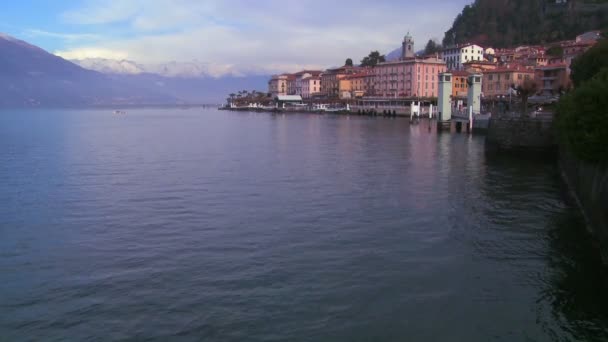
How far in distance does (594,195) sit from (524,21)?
13838cm

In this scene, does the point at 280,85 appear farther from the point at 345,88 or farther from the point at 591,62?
the point at 591,62

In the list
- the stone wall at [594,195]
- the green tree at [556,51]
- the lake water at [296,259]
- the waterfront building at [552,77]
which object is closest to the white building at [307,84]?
the green tree at [556,51]

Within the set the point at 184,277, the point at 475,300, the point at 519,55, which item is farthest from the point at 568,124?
the point at 519,55

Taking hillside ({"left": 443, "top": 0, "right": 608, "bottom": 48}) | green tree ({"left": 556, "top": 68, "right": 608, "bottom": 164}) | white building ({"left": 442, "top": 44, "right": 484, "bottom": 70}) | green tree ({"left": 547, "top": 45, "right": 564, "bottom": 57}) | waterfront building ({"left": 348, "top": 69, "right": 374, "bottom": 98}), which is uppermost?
hillside ({"left": 443, "top": 0, "right": 608, "bottom": 48})

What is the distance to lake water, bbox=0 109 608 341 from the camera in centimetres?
1105

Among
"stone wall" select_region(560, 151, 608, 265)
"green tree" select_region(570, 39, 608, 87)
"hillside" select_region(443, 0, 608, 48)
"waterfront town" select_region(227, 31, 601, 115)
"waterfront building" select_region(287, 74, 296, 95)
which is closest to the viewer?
"stone wall" select_region(560, 151, 608, 265)

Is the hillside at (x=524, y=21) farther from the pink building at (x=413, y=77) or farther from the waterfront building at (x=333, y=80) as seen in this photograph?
the waterfront building at (x=333, y=80)

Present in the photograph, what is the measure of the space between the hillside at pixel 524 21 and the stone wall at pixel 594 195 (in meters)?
108

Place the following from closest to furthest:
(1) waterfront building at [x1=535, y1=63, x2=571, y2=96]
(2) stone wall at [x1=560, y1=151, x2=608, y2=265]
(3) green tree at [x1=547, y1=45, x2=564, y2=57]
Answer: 1. (2) stone wall at [x1=560, y1=151, x2=608, y2=265]
2. (1) waterfront building at [x1=535, y1=63, x2=571, y2=96]
3. (3) green tree at [x1=547, y1=45, x2=564, y2=57]

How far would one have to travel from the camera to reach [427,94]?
12125cm

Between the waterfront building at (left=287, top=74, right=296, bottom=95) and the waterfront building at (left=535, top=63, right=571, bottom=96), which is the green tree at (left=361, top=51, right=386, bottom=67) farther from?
the waterfront building at (left=535, top=63, right=571, bottom=96)

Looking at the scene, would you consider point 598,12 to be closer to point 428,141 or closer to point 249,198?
point 428,141

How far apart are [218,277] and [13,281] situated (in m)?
4.87

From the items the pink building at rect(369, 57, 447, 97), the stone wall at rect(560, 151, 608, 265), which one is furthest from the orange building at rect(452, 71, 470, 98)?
the stone wall at rect(560, 151, 608, 265)
